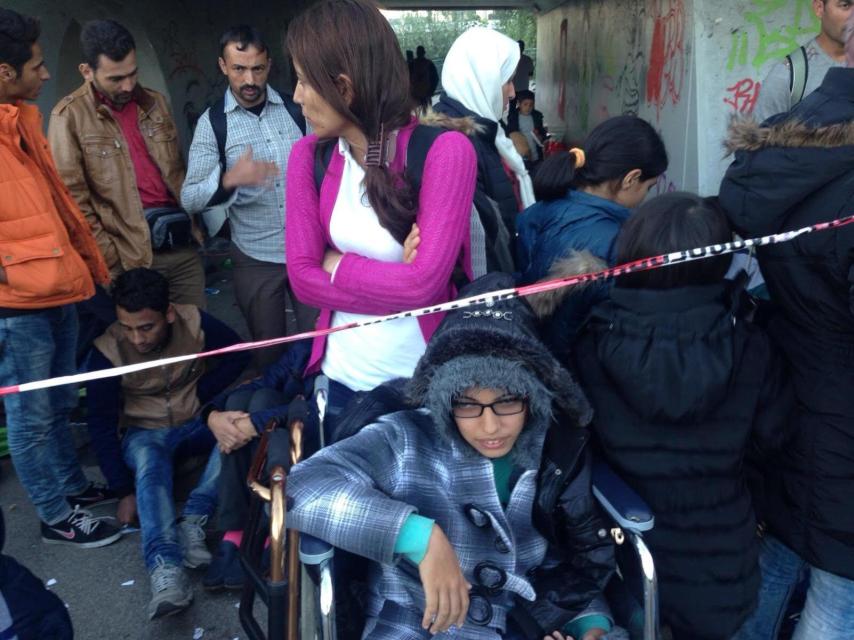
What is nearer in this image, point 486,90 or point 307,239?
point 307,239

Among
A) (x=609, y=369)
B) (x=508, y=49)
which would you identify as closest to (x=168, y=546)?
(x=609, y=369)

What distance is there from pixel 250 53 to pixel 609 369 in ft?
8.02

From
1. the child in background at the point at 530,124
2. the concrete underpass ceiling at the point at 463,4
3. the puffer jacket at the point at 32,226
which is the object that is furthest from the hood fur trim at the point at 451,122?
the concrete underpass ceiling at the point at 463,4

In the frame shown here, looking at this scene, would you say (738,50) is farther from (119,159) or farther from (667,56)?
(119,159)

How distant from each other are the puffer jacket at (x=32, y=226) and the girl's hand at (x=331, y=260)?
127cm

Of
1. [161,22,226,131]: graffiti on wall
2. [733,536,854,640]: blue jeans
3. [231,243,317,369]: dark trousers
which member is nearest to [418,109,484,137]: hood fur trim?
[231,243,317,369]: dark trousers

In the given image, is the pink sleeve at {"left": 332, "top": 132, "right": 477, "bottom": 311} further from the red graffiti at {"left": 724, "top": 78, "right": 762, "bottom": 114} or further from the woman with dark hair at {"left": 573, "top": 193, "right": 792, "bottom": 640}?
the red graffiti at {"left": 724, "top": 78, "right": 762, "bottom": 114}

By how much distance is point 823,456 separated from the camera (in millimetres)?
1801

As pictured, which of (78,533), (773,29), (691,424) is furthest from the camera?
(773,29)

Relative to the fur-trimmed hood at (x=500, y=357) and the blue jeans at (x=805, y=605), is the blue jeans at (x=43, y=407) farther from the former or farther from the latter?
the blue jeans at (x=805, y=605)

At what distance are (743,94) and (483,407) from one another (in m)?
3.79

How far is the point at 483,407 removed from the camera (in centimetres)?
181

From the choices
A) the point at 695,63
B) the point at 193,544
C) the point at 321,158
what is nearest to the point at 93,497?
the point at 193,544

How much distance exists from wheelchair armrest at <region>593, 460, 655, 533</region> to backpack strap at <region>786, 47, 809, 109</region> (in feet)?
6.24
